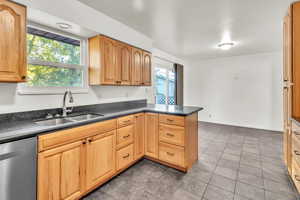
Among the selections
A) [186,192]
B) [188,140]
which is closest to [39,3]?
[188,140]

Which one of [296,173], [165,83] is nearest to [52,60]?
[296,173]

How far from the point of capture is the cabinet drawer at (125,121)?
2.07 metres

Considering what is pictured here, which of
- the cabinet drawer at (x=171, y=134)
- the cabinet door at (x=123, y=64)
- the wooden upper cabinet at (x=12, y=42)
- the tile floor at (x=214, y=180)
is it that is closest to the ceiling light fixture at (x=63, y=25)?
the wooden upper cabinet at (x=12, y=42)

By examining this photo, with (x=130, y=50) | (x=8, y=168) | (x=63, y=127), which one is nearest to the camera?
(x=8, y=168)

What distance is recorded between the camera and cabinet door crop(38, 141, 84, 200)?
1.31 meters

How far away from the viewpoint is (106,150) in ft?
6.15

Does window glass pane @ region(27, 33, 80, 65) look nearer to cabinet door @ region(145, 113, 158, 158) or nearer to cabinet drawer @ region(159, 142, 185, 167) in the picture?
cabinet door @ region(145, 113, 158, 158)

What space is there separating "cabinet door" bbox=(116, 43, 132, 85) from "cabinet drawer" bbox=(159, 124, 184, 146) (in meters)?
1.04

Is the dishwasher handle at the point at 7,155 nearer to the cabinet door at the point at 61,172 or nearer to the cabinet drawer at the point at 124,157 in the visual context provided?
the cabinet door at the point at 61,172

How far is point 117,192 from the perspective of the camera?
1.79m

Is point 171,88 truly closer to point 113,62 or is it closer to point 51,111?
point 113,62

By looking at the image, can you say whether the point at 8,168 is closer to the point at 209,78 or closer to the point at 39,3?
the point at 39,3

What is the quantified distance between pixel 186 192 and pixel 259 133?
363 centimetres

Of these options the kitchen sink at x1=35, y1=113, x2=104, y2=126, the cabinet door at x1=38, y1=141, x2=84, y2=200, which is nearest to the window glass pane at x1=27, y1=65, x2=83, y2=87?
the kitchen sink at x1=35, y1=113, x2=104, y2=126
